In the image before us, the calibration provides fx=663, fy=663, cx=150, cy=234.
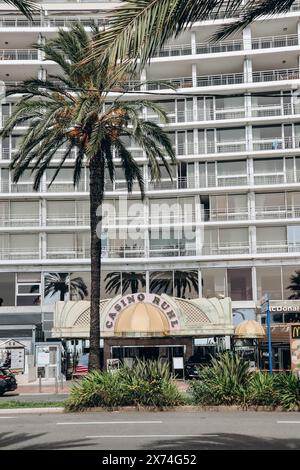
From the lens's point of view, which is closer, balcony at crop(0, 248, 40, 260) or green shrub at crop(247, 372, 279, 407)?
green shrub at crop(247, 372, 279, 407)

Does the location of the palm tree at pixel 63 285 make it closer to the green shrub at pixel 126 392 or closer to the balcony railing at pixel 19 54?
the balcony railing at pixel 19 54

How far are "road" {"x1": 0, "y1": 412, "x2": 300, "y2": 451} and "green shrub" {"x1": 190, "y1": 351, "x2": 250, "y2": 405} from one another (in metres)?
0.79

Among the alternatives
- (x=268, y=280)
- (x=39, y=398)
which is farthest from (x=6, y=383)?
(x=268, y=280)

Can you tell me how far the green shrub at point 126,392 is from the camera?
19.0 metres

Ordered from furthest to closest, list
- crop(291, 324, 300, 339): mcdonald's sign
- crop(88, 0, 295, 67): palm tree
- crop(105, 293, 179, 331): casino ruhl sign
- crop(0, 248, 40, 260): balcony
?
crop(0, 248, 40, 260): balcony → crop(105, 293, 179, 331): casino ruhl sign → crop(291, 324, 300, 339): mcdonald's sign → crop(88, 0, 295, 67): palm tree

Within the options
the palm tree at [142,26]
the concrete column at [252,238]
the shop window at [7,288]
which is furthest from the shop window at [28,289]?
the palm tree at [142,26]

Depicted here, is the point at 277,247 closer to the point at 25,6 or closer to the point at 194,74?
the point at 194,74

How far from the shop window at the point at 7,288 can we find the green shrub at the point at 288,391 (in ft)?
117

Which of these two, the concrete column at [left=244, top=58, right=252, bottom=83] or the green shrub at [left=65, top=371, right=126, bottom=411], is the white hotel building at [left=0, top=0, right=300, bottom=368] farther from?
the green shrub at [left=65, top=371, right=126, bottom=411]

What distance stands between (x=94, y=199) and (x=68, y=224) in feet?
91.6

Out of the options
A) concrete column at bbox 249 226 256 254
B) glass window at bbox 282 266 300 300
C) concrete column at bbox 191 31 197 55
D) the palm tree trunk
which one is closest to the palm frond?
the palm tree trunk

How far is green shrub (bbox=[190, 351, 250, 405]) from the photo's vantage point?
18.6 m
